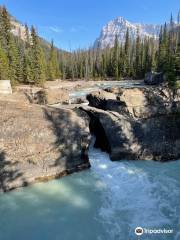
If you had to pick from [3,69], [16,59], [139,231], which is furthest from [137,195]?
[16,59]

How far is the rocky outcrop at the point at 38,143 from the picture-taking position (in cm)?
1555

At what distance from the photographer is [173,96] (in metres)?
30.6

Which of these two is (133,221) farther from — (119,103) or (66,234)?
(119,103)

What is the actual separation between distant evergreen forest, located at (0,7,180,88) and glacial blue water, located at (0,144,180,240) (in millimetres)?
16259

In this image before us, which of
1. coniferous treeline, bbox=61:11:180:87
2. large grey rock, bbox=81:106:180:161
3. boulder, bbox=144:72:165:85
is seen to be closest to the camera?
large grey rock, bbox=81:106:180:161

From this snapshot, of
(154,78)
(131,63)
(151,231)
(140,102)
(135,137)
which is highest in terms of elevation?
(131,63)

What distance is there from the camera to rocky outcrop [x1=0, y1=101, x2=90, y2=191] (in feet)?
51.0

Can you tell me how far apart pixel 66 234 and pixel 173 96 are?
75.4ft

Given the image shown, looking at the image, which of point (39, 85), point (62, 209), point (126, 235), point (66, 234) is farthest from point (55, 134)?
point (39, 85)

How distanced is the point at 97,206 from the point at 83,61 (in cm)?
9622

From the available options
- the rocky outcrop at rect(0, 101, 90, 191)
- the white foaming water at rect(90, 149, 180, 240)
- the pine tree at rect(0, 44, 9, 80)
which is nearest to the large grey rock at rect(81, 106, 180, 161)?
the white foaming water at rect(90, 149, 180, 240)

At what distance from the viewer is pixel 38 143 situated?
54.6 feet

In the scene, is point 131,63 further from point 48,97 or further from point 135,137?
point 135,137

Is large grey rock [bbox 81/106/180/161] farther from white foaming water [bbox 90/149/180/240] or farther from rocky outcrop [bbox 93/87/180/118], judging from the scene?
rocky outcrop [bbox 93/87/180/118]
